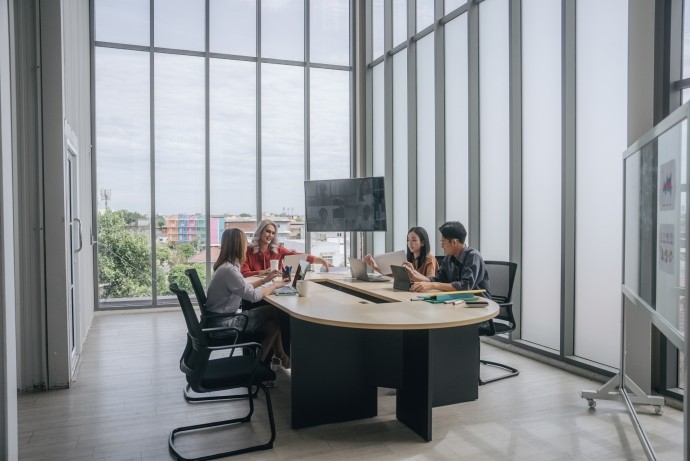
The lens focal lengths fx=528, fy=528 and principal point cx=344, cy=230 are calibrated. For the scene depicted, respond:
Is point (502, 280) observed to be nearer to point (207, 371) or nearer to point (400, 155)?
point (207, 371)

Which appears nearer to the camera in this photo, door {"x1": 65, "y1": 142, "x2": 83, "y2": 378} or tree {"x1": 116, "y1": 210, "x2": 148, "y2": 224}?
door {"x1": 65, "y1": 142, "x2": 83, "y2": 378}

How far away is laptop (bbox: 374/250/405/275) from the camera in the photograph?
471cm

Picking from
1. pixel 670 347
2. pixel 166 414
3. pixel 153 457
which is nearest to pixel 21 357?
pixel 166 414

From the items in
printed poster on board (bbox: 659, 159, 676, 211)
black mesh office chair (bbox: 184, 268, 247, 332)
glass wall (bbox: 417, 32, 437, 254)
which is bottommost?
black mesh office chair (bbox: 184, 268, 247, 332)

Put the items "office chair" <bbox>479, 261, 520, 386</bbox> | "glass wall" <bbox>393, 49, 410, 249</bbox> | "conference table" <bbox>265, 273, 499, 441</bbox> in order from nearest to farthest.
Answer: "conference table" <bbox>265, 273, 499, 441</bbox> < "office chair" <bbox>479, 261, 520, 386</bbox> < "glass wall" <bbox>393, 49, 410, 249</bbox>

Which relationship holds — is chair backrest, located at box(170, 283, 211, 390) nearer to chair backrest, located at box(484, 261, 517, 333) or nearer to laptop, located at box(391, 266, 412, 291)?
laptop, located at box(391, 266, 412, 291)

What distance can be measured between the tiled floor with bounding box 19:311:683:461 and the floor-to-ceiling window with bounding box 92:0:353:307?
3310mm

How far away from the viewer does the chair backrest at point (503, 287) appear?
14.6ft

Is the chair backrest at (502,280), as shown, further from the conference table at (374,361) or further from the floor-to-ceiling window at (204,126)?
the floor-to-ceiling window at (204,126)

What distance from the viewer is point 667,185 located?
7.92 feet

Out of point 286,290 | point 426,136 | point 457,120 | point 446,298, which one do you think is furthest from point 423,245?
point 426,136

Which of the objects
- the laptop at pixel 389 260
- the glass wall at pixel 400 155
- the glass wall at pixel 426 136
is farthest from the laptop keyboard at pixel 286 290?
the glass wall at pixel 400 155

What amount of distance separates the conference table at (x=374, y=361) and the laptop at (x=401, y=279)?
530mm

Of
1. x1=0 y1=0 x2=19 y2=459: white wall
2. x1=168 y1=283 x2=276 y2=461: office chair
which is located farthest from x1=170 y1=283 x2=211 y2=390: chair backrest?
x1=0 y1=0 x2=19 y2=459: white wall
